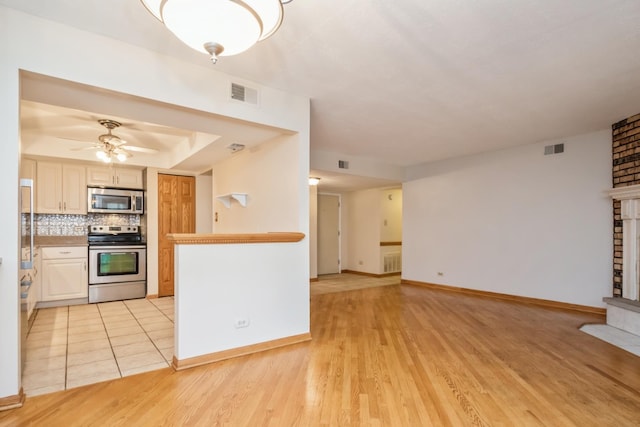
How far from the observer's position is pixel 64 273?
15.7 feet

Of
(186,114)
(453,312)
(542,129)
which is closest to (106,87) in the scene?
(186,114)

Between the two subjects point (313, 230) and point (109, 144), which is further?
point (313, 230)

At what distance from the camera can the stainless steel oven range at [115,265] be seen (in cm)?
502

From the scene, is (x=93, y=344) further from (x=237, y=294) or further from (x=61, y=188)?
(x=61, y=188)

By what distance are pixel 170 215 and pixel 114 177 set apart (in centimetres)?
107

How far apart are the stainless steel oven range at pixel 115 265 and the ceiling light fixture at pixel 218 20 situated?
15.5 ft

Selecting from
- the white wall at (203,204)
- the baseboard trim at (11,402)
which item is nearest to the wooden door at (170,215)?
the white wall at (203,204)

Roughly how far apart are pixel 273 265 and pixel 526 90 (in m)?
2.97

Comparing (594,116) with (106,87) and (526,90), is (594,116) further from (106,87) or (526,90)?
(106,87)

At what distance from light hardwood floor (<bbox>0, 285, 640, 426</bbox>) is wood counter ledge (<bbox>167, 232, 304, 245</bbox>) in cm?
102

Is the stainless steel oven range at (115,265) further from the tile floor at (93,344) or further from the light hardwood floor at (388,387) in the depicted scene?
the light hardwood floor at (388,387)

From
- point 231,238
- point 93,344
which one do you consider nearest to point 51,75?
point 231,238

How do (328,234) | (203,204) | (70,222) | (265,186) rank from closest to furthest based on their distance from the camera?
(265,186) → (70,222) → (203,204) → (328,234)

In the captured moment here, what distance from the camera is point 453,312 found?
445cm
